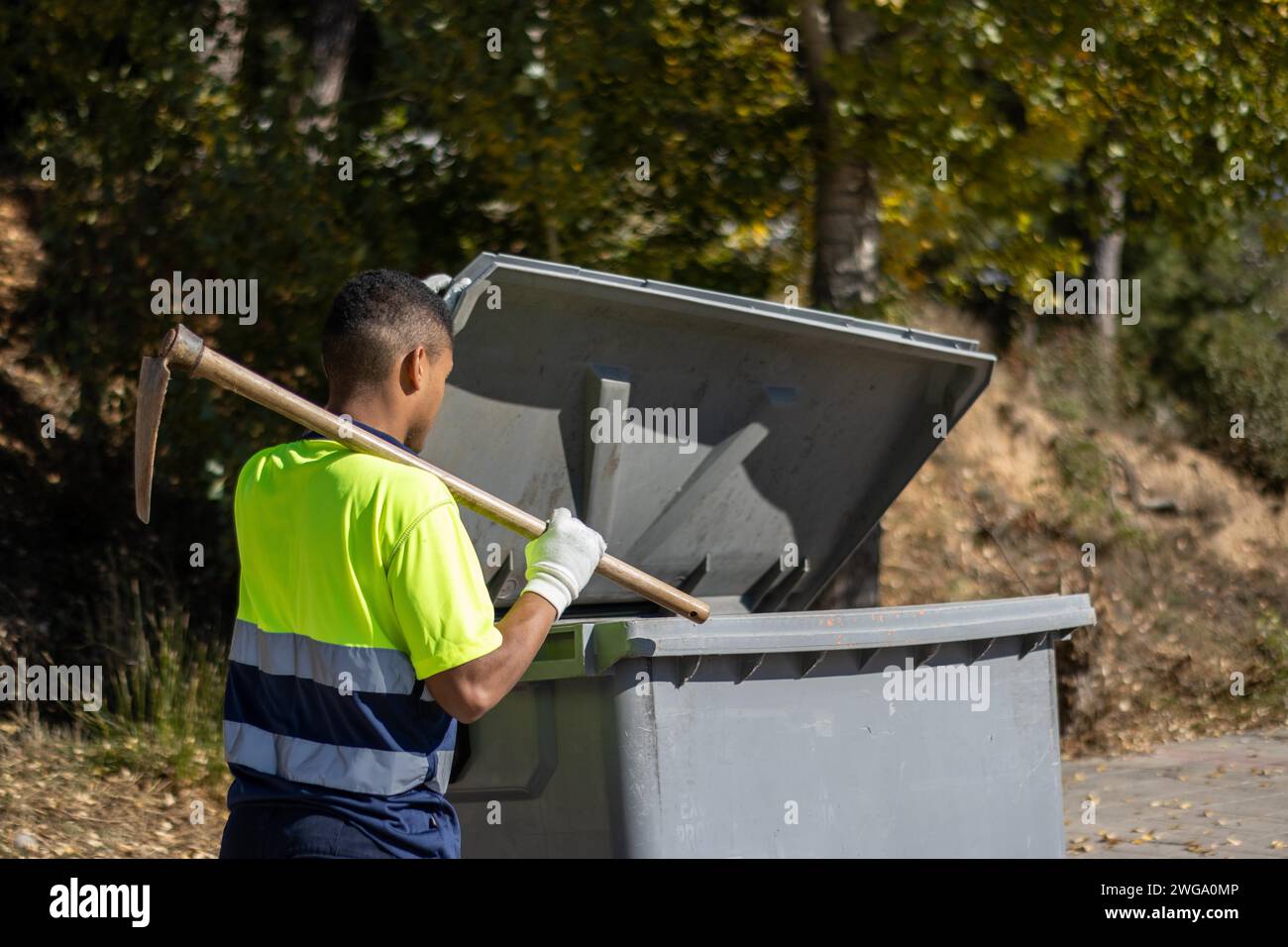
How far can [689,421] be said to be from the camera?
15.0ft

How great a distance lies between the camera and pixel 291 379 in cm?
691

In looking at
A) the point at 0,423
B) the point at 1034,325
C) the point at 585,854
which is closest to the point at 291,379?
the point at 0,423

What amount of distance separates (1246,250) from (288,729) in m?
15.3

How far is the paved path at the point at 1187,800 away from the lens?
6041 millimetres

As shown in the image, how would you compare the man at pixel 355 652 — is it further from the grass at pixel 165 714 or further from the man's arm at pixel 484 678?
the grass at pixel 165 714

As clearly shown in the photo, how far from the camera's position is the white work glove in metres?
2.53

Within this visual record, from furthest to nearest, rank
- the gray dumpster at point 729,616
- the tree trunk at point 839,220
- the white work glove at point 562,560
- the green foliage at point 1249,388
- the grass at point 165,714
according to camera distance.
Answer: the green foliage at point 1249,388 < the tree trunk at point 839,220 < the grass at point 165,714 < the gray dumpster at point 729,616 < the white work glove at point 562,560

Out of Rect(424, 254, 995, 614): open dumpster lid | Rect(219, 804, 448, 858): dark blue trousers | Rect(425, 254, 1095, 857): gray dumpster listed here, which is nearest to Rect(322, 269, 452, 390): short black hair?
Rect(219, 804, 448, 858): dark blue trousers

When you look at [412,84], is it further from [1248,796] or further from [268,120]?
[1248,796]

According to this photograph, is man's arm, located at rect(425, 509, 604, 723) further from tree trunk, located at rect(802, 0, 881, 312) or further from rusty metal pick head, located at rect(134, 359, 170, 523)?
tree trunk, located at rect(802, 0, 881, 312)

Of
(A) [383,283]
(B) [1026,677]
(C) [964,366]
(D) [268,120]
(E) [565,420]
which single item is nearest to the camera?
(A) [383,283]

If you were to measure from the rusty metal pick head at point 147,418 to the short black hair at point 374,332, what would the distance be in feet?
0.96

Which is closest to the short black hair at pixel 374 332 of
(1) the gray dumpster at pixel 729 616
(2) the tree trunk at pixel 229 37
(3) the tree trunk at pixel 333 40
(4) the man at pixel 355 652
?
(4) the man at pixel 355 652

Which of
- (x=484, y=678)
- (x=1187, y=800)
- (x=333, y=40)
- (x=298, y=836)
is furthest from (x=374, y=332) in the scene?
(x=333, y=40)
